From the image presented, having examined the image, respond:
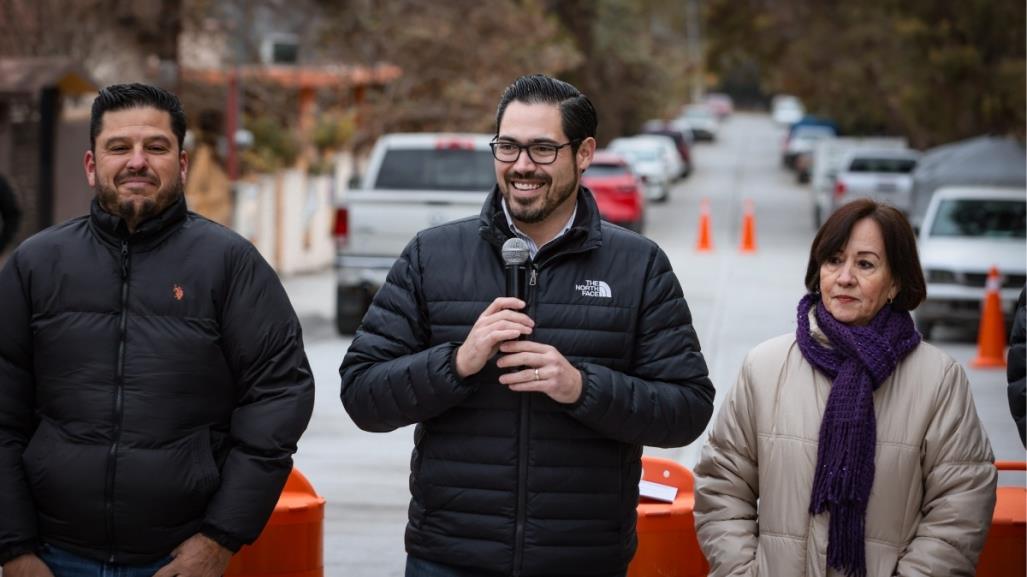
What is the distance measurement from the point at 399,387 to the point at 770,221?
38.6 meters

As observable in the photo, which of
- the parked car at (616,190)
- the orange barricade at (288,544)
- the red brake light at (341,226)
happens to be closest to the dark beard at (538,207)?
the orange barricade at (288,544)

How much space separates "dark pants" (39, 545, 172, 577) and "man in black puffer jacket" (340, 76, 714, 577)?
64 centimetres

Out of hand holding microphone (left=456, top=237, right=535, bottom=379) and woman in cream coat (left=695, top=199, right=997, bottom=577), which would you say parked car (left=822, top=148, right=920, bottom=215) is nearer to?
woman in cream coat (left=695, top=199, right=997, bottom=577)

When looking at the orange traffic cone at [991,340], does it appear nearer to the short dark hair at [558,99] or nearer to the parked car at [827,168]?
the short dark hair at [558,99]

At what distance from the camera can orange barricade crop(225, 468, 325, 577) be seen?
527 centimetres

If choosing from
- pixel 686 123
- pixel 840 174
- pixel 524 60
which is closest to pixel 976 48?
pixel 840 174

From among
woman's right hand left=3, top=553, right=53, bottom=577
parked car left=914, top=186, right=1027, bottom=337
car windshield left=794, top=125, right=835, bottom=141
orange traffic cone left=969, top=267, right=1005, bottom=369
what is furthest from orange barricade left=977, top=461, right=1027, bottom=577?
car windshield left=794, top=125, right=835, bottom=141

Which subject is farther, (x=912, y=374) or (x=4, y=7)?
(x=4, y=7)

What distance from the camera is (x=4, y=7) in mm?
24109

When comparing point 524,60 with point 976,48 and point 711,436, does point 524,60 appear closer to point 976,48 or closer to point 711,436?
point 976,48

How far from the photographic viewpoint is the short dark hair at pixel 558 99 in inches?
161

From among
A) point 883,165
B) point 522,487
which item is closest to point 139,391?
point 522,487

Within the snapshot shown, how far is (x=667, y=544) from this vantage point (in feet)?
17.7

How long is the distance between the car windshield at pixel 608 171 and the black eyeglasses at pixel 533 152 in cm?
2943
